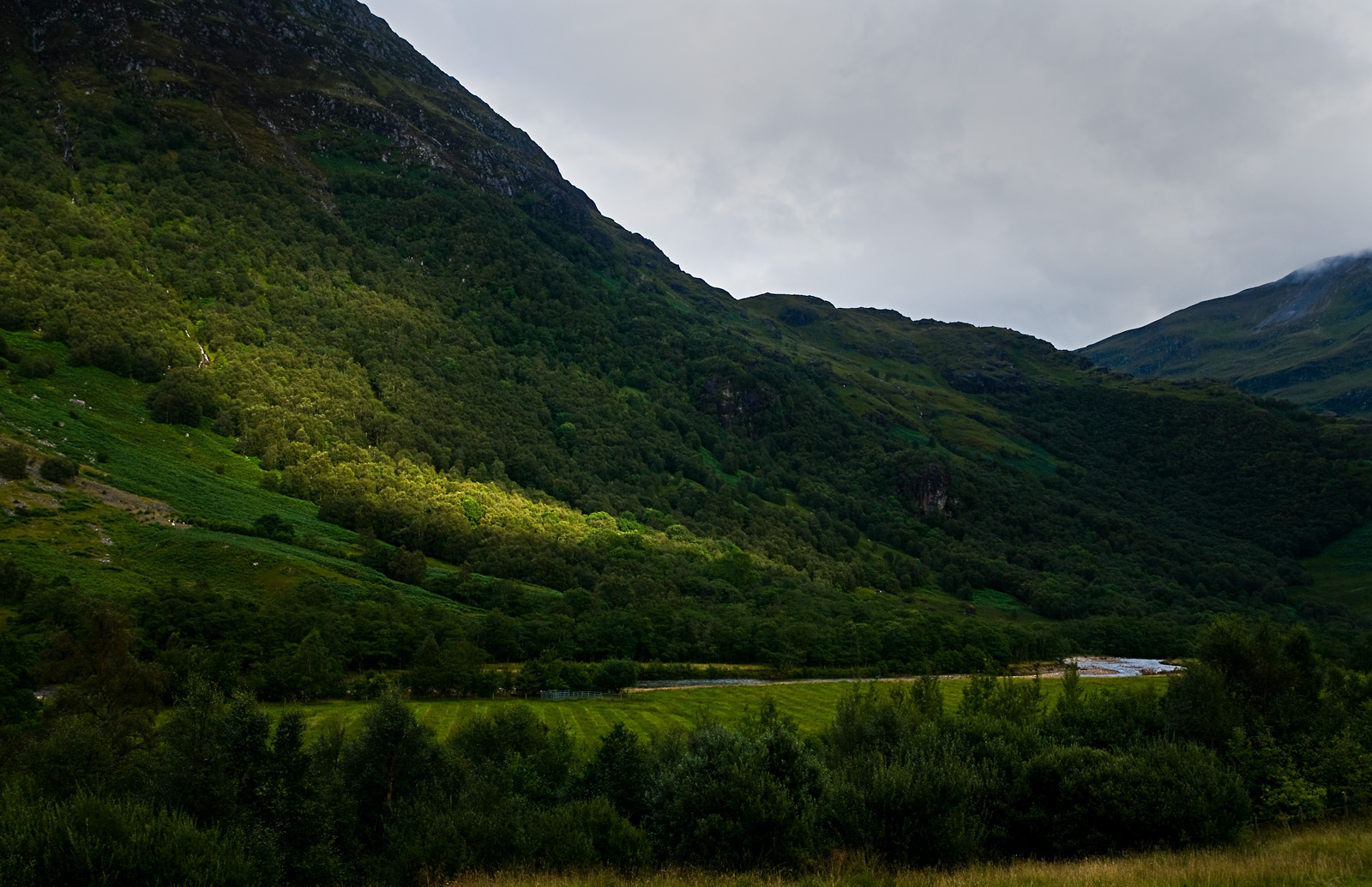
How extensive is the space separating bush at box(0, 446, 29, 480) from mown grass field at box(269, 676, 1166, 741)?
62.2m

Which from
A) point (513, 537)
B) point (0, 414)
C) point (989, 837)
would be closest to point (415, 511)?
point (513, 537)

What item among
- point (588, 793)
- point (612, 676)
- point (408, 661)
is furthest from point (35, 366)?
point (588, 793)

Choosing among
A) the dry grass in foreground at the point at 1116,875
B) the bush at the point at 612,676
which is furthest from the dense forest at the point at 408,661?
the dry grass in foreground at the point at 1116,875

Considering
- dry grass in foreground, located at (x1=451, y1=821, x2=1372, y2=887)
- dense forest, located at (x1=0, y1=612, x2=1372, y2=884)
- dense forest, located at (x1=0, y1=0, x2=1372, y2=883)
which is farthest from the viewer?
dense forest, located at (x1=0, y1=0, x2=1372, y2=883)

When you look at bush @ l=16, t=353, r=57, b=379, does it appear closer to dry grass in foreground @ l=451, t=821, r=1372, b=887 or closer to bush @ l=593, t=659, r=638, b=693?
bush @ l=593, t=659, r=638, b=693

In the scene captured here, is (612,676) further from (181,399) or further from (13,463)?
(181,399)

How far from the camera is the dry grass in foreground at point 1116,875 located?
22.9 meters

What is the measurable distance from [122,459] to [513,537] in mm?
71616

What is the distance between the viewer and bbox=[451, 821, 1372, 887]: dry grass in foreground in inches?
900

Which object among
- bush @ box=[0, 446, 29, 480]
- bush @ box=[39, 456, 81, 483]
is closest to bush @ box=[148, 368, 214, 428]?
bush @ box=[39, 456, 81, 483]

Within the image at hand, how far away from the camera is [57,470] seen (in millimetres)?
106500

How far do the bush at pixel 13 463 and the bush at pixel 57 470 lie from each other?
206cm

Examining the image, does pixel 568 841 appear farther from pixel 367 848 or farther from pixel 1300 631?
pixel 1300 631

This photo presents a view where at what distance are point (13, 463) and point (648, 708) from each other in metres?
95.9
